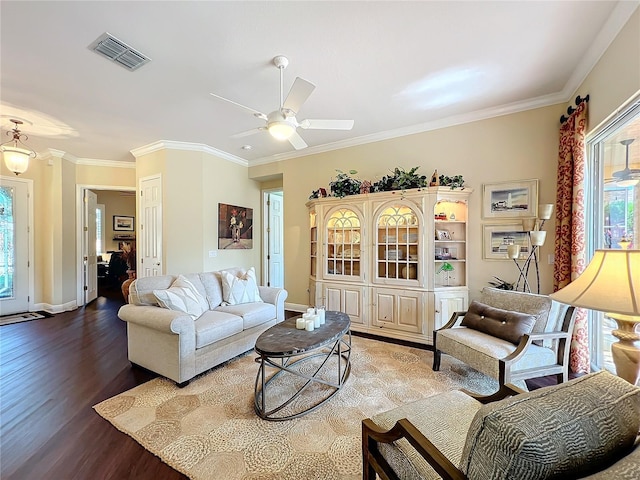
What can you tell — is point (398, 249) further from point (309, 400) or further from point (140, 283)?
point (140, 283)

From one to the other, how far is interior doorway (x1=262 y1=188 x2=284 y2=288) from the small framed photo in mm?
5392

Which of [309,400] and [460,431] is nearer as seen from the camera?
[460,431]

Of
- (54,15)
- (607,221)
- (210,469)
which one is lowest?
(210,469)

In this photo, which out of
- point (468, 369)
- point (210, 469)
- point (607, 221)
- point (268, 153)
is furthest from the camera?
point (268, 153)

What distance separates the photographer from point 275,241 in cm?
629

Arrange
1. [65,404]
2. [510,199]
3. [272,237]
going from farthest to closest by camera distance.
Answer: [272,237] < [510,199] < [65,404]

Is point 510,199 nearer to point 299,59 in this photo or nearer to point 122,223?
point 299,59

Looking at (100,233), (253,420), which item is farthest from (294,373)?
(100,233)

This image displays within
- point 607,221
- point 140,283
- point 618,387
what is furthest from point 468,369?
point 140,283

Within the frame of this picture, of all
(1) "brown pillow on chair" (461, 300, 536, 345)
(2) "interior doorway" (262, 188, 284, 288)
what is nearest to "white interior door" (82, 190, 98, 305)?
(2) "interior doorway" (262, 188, 284, 288)

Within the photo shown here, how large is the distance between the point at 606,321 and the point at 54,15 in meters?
5.22

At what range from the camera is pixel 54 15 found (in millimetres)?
1977

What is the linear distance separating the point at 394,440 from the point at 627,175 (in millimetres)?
2802

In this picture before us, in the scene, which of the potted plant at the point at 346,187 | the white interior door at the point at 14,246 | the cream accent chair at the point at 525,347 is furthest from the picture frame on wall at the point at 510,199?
the white interior door at the point at 14,246
